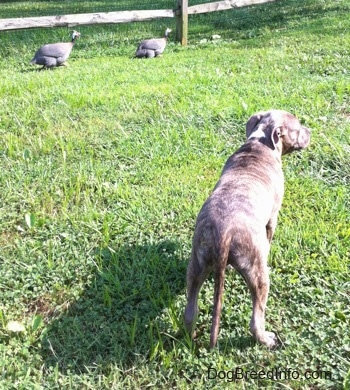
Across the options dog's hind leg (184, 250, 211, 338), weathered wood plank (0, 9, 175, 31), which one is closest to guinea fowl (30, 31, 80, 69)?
weathered wood plank (0, 9, 175, 31)

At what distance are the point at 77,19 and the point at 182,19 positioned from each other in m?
2.31

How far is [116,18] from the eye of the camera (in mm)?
9711

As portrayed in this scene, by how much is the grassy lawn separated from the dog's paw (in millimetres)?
40

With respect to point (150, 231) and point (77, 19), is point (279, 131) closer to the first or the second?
point (150, 231)

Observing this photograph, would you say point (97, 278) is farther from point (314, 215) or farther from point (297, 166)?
point (297, 166)

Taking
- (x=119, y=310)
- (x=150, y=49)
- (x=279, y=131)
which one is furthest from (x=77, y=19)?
(x=119, y=310)

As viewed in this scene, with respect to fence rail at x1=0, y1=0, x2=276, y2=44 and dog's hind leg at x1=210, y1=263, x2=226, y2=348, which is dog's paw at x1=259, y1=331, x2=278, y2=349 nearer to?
dog's hind leg at x1=210, y1=263, x2=226, y2=348

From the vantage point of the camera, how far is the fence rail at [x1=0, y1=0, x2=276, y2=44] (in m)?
8.91

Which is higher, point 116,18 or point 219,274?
point 116,18

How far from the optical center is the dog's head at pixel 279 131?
358 cm

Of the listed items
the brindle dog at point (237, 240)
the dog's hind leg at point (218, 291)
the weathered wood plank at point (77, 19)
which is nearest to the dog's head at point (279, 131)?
the brindle dog at point (237, 240)

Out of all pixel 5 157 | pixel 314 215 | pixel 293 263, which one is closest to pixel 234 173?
pixel 293 263

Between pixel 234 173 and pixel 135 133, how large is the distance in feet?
7.48

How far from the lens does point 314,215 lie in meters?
3.90
